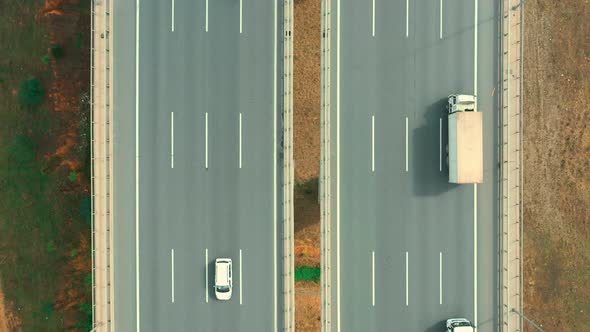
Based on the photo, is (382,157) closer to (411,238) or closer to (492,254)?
(411,238)

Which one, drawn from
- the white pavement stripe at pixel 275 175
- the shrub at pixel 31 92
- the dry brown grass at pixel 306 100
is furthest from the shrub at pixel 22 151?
the dry brown grass at pixel 306 100

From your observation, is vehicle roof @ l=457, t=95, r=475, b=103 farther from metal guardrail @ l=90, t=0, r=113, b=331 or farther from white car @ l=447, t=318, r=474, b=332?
metal guardrail @ l=90, t=0, r=113, b=331

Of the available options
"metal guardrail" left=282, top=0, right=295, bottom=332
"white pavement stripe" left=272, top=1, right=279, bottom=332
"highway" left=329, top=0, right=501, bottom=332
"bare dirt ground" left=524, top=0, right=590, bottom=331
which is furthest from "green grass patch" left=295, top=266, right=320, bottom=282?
"bare dirt ground" left=524, top=0, right=590, bottom=331

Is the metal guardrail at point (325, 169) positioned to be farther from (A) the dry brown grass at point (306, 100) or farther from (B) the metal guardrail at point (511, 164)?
(B) the metal guardrail at point (511, 164)

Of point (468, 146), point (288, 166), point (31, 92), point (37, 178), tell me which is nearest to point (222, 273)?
point (288, 166)

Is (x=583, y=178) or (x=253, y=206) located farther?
(x=583, y=178)

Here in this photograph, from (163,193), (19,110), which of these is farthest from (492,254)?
(19,110)
